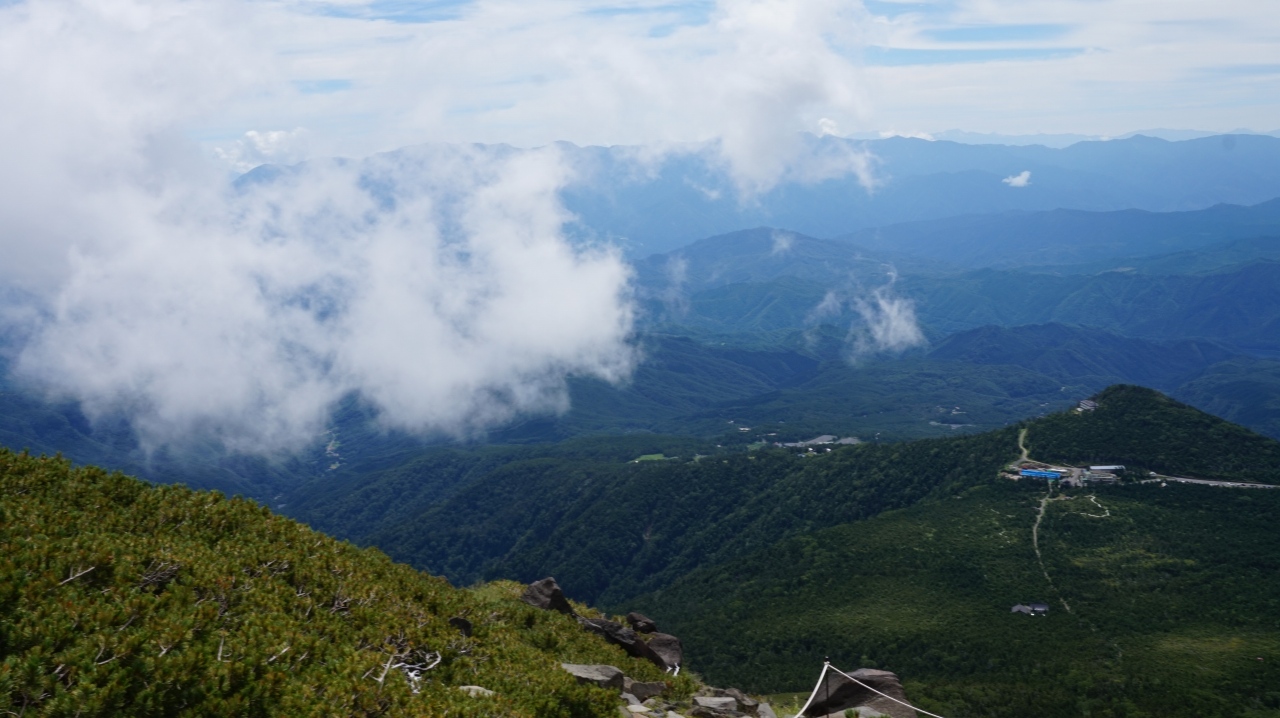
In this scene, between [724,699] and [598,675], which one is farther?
[724,699]

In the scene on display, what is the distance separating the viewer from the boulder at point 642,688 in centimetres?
2350

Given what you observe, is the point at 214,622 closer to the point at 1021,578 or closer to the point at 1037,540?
the point at 1021,578

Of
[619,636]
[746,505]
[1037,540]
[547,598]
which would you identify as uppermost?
[547,598]

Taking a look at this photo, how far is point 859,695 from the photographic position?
2452 cm

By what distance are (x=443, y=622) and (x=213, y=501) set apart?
8.02 m

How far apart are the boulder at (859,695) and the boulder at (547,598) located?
1301cm

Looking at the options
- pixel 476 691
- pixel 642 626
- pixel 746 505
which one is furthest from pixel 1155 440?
pixel 476 691

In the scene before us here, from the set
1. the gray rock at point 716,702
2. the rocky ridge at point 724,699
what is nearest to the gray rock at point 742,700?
the rocky ridge at point 724,699

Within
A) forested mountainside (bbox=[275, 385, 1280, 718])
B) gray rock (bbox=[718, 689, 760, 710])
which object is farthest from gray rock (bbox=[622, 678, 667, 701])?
forested mountainside (bbox=[275, 385, 1280, 718])

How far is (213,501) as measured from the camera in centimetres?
2370

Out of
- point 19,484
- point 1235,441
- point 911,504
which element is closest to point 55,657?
point 19,484

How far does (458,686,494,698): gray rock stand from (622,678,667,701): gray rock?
634cm

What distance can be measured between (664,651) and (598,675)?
13.7 meters

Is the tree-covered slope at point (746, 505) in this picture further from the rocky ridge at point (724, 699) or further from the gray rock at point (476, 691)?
the gray rock at point (476, 691)
